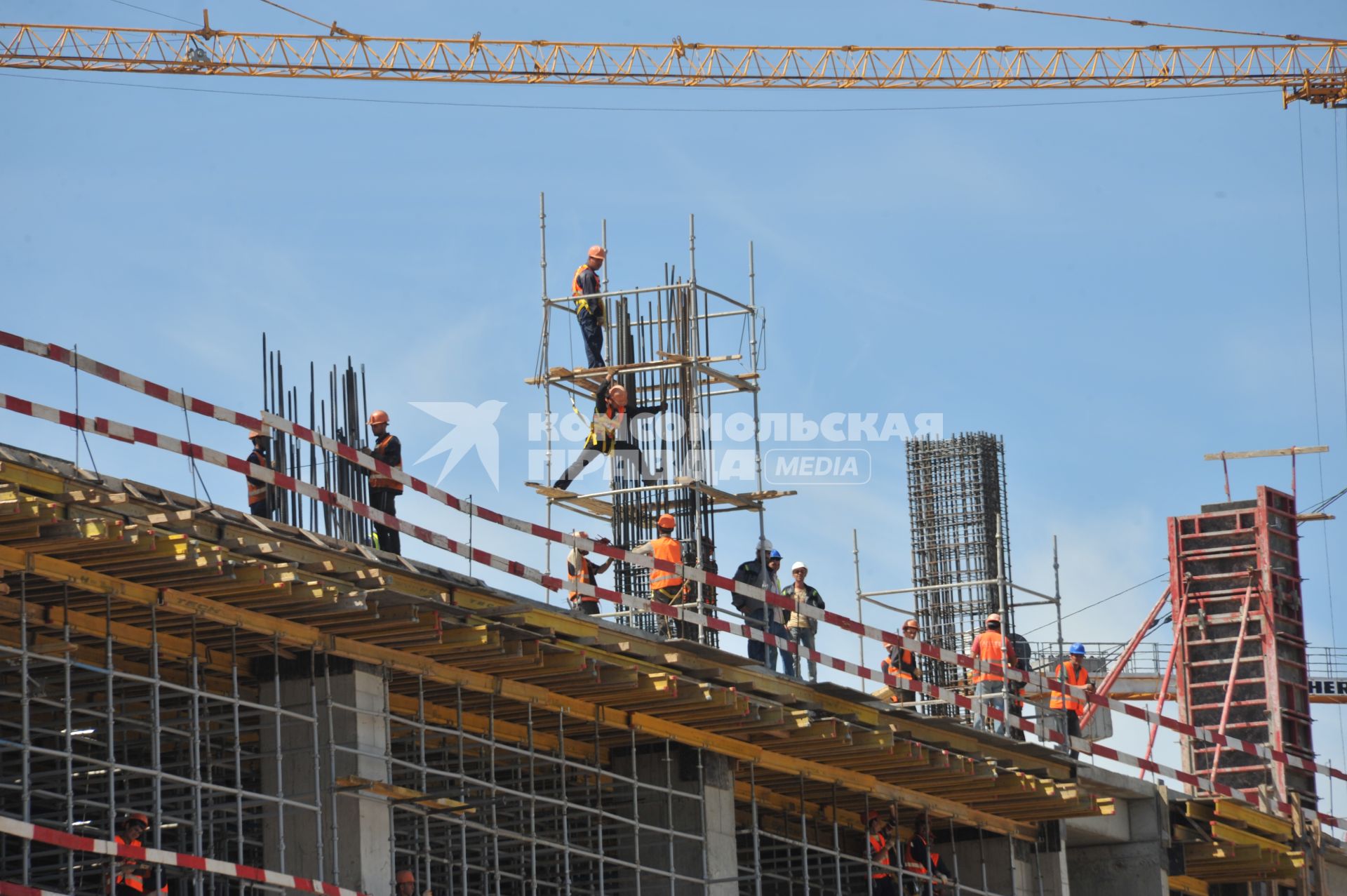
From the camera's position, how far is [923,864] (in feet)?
87.5

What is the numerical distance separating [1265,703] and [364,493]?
72.6 ft

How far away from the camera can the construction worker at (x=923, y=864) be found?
26391mm

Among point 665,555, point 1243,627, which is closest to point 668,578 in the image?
point 665,555

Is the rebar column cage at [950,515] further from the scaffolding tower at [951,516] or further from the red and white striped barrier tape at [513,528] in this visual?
the red and white striped barrier tape at [513,528]

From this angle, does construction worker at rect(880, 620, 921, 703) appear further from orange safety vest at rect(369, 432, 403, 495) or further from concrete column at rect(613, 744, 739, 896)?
orange safety vest at rect(369, 432, 403, 495)

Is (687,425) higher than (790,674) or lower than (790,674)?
higher

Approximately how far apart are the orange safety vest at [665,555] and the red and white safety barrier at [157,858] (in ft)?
24.4

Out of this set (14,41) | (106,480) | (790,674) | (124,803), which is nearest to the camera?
(106,480)

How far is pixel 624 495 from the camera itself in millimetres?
29078

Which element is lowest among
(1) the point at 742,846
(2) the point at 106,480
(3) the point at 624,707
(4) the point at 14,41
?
(1) the point at 742,846

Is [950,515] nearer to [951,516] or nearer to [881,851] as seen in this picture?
[951,516]

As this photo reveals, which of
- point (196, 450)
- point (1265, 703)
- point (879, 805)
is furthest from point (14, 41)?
point (196, 450)

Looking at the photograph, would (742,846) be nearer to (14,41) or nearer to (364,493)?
(364,493)

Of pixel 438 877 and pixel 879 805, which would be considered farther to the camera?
pixel 879 805
